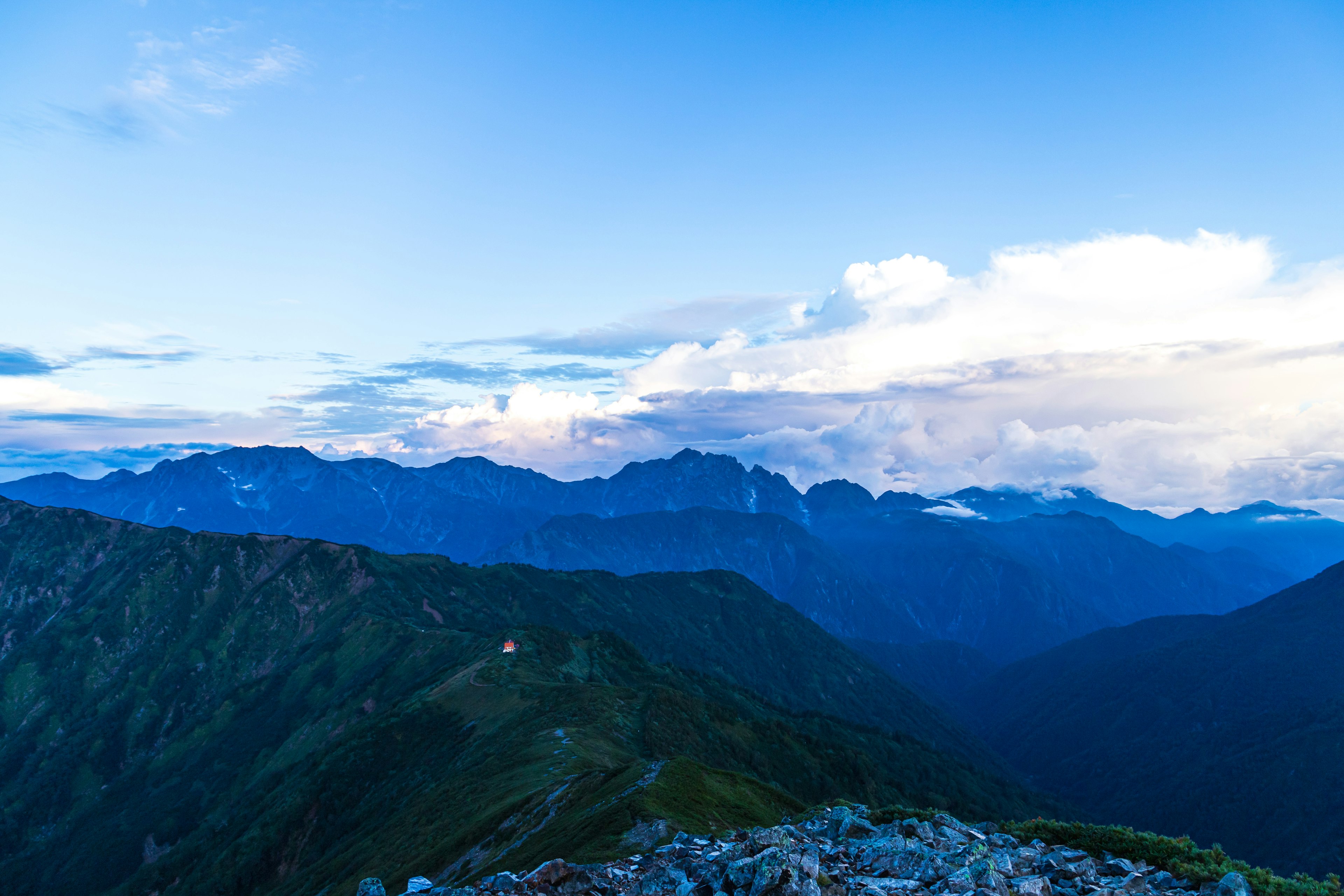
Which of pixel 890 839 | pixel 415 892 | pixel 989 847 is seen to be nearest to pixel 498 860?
pixel 415 892

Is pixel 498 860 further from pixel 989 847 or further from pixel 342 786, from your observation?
pixel 342 786

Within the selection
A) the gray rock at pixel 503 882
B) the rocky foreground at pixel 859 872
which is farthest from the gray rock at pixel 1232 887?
the gray rock at pixel 503 882

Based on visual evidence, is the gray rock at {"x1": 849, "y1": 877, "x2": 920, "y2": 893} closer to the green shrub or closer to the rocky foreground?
the rocky foreground

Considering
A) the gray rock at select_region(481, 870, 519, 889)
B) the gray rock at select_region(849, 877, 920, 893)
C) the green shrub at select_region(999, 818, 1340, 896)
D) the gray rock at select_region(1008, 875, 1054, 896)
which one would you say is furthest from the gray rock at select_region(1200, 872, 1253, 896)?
the gray rock at select_region(481, 870, 519, 889)

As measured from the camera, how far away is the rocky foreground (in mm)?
35531

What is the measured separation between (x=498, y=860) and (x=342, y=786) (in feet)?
382

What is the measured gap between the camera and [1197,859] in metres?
41.7

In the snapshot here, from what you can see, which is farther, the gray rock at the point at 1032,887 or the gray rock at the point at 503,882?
the gray rock at the point at 503,882

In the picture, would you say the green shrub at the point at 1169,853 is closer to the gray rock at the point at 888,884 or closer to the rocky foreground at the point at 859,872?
the rocky foreground at the point at 859,872

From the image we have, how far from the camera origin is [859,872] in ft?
131

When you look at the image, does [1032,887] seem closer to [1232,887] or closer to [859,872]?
[859,872]

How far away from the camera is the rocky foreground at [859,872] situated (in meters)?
35.5

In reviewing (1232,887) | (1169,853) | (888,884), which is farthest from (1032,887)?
(1169,853)

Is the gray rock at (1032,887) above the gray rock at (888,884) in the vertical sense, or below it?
above
